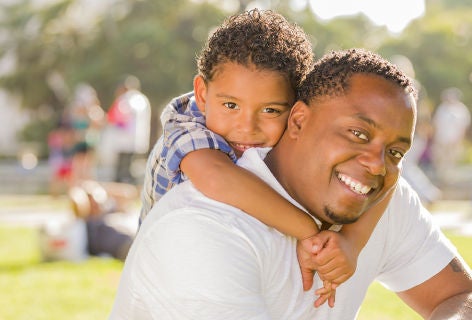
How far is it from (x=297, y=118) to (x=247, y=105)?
343 mm

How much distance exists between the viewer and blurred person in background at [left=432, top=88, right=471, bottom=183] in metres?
16.3

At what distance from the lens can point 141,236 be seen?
2.22m

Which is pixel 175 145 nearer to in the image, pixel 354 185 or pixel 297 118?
pixel 297 118

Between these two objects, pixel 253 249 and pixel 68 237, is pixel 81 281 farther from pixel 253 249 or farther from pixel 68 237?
pixel 253 249

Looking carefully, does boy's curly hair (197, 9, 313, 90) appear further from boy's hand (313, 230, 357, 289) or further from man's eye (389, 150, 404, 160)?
boy's hand (313, 230, 357, 289)

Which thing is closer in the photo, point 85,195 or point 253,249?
point 253,249

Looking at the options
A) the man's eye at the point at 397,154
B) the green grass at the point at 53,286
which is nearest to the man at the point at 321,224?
the man's eye at the point at 397,154

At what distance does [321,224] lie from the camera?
2.52 m

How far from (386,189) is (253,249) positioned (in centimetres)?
56

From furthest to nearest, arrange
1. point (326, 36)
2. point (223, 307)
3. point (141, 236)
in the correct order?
point (326, 36) → point (141, 236) → point (223, 307)

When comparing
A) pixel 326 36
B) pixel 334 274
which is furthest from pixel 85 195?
pixel 326 36

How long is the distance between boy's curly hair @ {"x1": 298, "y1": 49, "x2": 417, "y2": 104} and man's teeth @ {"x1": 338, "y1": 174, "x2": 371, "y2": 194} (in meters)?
0.26

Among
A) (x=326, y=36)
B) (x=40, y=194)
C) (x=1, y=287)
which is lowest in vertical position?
(x=40, y=194)

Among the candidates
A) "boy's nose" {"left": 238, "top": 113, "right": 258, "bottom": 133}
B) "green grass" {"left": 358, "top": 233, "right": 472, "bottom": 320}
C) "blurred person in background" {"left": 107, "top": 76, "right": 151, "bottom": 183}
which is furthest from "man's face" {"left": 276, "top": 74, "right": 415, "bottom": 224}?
"blurred person in background" {"left": 107, "top": 76, "right": 151, "bottom": 183}
